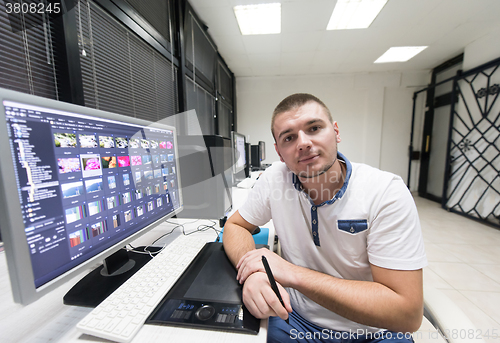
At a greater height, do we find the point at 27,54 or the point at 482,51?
the point at 482,51

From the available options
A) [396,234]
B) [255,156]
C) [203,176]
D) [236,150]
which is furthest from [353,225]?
[255,156]

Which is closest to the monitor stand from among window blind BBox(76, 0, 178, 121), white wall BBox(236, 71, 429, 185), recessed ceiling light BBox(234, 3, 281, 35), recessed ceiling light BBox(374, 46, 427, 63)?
window blind BBox(76, 0, 178, 121)

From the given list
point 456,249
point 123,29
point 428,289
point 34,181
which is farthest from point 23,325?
point 456,249

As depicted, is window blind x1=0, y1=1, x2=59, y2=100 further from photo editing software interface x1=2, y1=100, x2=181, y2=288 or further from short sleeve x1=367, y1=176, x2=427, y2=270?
short sleeve x1=367, y1=176, x2=427, y2=270

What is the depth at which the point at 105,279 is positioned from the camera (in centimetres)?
60

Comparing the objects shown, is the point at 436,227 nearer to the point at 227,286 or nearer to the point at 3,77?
the point at 227,286

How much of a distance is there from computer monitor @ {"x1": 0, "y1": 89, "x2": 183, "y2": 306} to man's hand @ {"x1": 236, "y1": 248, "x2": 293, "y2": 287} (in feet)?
1.21

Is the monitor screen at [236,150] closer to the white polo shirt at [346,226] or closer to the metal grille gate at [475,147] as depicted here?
the white polo shirt at [346,226]

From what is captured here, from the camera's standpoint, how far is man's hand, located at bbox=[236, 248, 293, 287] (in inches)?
23.3

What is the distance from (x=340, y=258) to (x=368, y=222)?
0.60 feet

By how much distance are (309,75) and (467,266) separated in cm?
435

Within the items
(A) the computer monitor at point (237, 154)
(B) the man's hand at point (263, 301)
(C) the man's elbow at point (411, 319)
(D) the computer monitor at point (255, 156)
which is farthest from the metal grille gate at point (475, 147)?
(B) the man's hand at point (263, 301)

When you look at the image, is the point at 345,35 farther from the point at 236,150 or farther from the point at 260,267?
the point at 260,267

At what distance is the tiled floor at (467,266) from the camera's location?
58.3 inches
